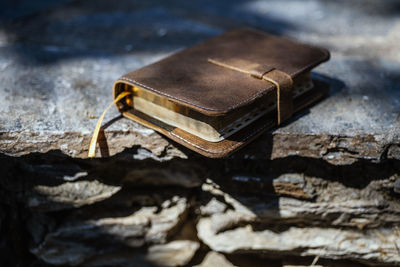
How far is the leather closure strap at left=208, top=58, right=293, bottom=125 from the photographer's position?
1.17 metres

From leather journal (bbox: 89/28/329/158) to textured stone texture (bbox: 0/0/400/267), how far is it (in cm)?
7

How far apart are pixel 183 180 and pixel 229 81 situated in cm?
43

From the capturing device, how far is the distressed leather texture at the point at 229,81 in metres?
1.08

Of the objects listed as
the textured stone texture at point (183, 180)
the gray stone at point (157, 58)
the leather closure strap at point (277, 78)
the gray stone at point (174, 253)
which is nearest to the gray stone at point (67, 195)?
the textured stone texture at point (183, 180)

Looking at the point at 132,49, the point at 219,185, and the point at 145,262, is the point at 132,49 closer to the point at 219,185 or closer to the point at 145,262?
the point at 219,185

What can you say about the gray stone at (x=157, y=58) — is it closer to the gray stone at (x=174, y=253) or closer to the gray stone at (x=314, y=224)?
the gray stone at (x=314, y=224)

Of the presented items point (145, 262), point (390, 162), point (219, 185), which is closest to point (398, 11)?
point (390, 162)

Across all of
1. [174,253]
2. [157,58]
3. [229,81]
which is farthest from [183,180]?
[157,58]

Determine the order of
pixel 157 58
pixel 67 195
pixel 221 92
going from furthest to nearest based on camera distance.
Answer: pixel 157 58 → pixel 67 195 → pixel 221 92

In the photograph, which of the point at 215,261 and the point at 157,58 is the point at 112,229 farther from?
the point at 157,58

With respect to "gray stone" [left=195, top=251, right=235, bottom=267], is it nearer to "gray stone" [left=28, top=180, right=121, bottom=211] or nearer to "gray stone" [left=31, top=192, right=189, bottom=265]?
"gray stone" [left=31, top=192, right=189, bottom=265]

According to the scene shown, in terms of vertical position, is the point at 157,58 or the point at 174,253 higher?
the point at 157,58

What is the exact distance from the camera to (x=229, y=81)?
3.79ft

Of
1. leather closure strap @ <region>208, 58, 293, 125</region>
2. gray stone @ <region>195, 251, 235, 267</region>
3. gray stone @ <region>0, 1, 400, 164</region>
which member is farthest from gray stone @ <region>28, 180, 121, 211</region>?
leather closure strap @ <region>208, 58, 293, 125</region>
